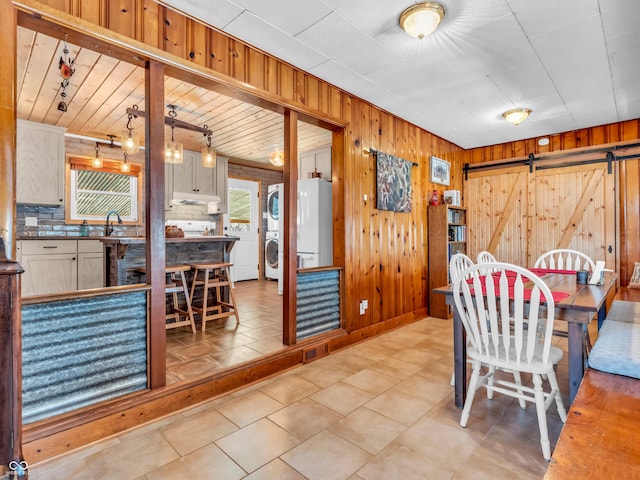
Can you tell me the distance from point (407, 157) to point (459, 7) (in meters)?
2.17

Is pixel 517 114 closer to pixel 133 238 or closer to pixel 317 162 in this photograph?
pixel 317 162

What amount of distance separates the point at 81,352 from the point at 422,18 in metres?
2.75

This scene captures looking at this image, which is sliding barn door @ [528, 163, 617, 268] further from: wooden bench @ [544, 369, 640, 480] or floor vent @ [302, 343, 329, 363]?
wooden bench @ [544, 369, 640, 480]

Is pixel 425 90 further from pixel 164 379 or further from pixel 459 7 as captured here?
pixel 164 379

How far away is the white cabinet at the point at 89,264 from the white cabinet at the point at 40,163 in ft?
2.05

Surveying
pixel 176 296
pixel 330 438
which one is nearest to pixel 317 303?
pixel 330 438

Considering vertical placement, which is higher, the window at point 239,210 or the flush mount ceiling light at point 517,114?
the flush mount ceiling light at point 517,114

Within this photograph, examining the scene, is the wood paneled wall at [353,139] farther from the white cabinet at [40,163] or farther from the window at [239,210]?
the window at [239,210]

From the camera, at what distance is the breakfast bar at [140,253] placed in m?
3.32

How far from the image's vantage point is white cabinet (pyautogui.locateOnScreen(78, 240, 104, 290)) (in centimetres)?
436

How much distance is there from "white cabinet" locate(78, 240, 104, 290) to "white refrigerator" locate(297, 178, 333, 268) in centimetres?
274

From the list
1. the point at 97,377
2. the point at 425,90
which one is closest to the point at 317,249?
the point at 425,90

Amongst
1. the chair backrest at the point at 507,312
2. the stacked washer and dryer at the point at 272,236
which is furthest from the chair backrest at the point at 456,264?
the stacked washer and dryer at the point at 272,236

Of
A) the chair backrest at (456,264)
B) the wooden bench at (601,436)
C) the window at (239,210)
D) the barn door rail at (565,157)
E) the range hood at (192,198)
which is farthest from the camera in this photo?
the window at (239,210)
